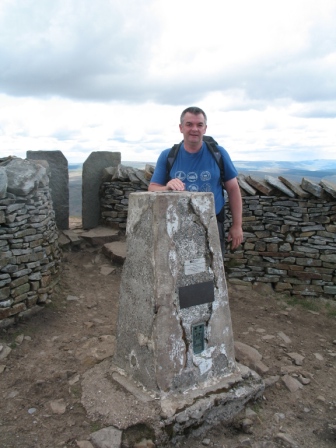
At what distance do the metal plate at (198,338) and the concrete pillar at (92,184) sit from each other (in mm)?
5578

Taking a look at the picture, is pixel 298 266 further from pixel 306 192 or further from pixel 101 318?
pixel 101 318

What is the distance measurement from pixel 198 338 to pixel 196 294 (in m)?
0.40

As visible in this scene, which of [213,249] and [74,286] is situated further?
[74,286]

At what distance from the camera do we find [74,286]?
21.5 feet

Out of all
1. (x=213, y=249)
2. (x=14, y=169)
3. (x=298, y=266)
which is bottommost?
(x=298, y=266)

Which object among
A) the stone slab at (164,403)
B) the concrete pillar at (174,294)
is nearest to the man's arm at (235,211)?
the concrete pillar at (174,294)

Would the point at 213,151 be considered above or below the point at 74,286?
above

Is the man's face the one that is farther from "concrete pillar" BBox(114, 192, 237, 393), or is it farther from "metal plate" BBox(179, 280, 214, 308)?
"metal plate" BBox(179, 280, 214, 308)

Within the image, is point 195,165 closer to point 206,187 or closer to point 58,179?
point 206,187

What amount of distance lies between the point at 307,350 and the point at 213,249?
2441mm

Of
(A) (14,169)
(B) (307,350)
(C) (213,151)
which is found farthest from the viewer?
(A) (14,169)

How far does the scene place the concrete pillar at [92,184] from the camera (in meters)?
8.50

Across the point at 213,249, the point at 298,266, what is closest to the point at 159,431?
the point at 213,249

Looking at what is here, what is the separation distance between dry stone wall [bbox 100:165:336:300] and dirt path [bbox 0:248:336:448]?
1.21 feet
